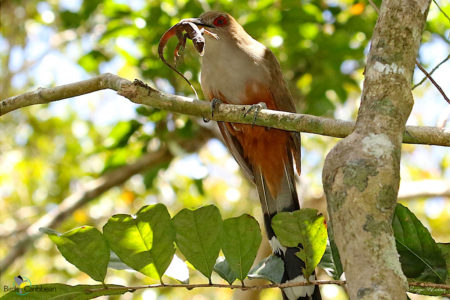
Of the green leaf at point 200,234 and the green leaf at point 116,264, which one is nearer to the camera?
the green leaf at point 200,234

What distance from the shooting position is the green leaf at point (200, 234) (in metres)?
1.87

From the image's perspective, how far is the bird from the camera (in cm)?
366

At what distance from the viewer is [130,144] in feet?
14.7

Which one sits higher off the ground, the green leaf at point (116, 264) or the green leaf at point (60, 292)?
the green leaf at point (116, 264)

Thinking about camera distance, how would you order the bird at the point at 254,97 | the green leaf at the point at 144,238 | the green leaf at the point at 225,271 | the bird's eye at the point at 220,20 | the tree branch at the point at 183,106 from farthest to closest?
the bird's eye at the point at 220,20
the bird at the point at 254,97
the tree branch at the point at 183,106
the green leaf at the point at 225,271
the green leaf at the point at 144,238

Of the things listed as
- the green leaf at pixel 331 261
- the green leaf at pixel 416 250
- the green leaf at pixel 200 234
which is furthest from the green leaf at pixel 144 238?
the green leaf at pixel 416 250

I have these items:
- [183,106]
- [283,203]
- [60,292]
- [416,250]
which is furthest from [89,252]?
[283,203]

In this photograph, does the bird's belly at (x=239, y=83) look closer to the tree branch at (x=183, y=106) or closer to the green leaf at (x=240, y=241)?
the tree branch at (x=183, y=106)

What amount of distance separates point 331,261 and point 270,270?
0.23 m

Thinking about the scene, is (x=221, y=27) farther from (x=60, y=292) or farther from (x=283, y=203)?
(x=60, y=292)

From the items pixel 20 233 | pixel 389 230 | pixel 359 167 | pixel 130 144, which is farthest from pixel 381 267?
pixel 20 233

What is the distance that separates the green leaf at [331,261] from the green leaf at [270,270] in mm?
156

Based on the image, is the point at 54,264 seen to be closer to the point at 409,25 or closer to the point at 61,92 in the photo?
the point at 61,92

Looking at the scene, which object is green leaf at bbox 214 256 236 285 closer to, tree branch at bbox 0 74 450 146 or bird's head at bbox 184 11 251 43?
→ tree branch at bbox 0 74 450 146
